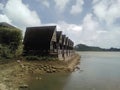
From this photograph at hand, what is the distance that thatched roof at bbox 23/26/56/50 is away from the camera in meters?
45.5

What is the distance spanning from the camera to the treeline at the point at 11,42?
3650cm

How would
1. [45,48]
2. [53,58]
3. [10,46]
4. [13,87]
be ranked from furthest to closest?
[45,48] < [53,58] < [10,46] < [13,87]

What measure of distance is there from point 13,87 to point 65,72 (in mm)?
15464

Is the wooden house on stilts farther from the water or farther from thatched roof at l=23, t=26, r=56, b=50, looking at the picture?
the water

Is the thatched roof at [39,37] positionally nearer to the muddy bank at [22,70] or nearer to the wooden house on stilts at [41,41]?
the wooden house on stilts at [41,41]

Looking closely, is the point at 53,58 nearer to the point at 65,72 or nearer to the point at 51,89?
the point at 65,72

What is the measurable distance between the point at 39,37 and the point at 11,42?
31.0 feet

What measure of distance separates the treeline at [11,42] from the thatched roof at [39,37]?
25.9 ft

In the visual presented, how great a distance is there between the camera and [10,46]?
3766 cm

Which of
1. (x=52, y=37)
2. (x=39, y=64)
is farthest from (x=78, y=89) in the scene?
(x=52, y=37)

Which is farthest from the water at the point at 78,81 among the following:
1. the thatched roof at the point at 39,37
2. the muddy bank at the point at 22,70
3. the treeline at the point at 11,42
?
the thatched roof at the point at 39,37

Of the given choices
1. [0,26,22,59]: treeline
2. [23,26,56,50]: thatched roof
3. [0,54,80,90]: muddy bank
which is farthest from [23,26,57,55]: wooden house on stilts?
[0,26,22,59]: treeline

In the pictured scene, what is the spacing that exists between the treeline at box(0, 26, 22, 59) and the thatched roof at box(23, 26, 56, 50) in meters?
7.89

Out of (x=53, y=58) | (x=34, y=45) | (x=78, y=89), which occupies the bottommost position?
(x=78, y=89)
